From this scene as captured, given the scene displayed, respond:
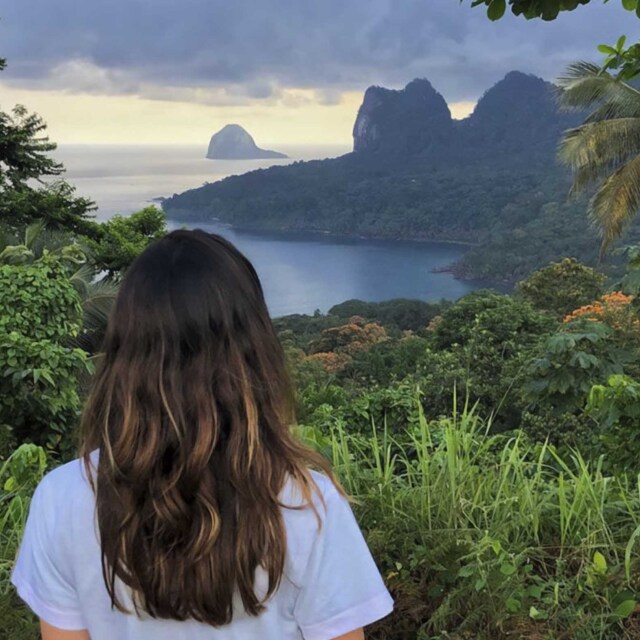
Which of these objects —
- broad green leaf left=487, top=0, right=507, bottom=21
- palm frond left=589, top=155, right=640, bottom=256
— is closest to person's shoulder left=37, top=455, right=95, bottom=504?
broad green leaf left=487, top=0, right=507, bottom=21

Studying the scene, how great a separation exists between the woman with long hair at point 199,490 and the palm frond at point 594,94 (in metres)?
13.4

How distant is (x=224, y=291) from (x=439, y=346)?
15.1m

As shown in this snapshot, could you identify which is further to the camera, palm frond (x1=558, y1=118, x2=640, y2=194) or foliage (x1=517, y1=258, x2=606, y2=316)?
foliage (x1=517, y1=258, x2=606, y2=316)

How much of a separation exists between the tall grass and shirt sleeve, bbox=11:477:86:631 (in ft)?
2.95

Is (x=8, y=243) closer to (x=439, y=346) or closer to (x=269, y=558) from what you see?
(x=439, y=346)

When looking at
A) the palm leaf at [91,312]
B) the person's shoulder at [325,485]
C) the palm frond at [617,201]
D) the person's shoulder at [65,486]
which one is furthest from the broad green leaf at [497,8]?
the palm frond at [617,201]

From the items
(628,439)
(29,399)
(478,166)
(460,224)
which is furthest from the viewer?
(478,166)

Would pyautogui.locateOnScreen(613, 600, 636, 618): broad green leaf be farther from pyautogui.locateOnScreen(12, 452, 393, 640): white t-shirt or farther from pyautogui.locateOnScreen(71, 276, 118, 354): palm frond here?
pyautogui.locateOnScreen(71, 276, 118, 354): palm frond

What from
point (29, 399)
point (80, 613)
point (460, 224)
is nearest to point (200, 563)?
point (80, 613)

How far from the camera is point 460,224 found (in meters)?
74.2

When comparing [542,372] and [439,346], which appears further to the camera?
[439,346]

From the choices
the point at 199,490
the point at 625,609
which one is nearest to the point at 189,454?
the point at 199,490

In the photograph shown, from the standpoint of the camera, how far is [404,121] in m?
116

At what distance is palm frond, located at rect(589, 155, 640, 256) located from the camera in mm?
12250
